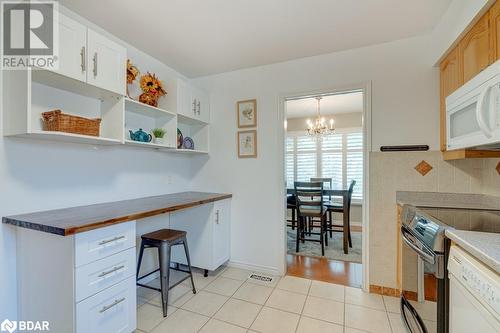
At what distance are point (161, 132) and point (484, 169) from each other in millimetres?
2864

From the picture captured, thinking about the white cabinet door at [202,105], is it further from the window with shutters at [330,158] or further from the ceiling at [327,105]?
the window with shutters at [330,158]

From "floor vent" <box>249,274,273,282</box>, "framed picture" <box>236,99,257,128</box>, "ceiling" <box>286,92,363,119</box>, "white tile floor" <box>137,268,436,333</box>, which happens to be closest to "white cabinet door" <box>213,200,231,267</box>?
"white tile floor" <box>137,268,436,333</box>

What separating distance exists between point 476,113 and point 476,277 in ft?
2.63

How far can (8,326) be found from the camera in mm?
1433

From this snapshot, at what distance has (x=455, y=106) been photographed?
1570 millimetres

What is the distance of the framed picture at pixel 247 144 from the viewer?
8.93 feet

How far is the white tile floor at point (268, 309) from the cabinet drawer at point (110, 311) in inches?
11.0

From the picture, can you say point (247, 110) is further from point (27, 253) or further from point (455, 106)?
point (27, 253)

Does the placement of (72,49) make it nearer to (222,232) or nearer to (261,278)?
(222,232)

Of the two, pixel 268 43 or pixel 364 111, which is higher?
pixel 268 43

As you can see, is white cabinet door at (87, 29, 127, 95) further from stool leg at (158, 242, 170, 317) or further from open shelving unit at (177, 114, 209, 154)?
stool leg at (158, 242, 170, 317)

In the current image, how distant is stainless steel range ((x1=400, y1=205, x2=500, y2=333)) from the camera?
117 centimetres

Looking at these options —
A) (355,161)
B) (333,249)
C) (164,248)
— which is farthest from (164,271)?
(355,161)

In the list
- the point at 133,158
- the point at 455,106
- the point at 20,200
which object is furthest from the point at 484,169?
the point at 20,200
